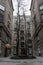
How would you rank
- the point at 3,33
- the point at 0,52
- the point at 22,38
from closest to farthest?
the point at 0,52 < the point at 3,33 < the point at 22,38

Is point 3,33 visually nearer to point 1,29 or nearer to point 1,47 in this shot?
point 1,29

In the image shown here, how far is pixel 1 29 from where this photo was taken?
28953 millimetres

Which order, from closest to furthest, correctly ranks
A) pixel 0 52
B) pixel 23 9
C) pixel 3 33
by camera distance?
pixel 23 9 → pixel 0 52 → pixel 3 33

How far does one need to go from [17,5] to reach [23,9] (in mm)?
2177

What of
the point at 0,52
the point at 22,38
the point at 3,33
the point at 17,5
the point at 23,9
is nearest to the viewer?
the point at 17,5

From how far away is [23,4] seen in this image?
977 inches

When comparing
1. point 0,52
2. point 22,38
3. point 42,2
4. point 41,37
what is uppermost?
point 42,2

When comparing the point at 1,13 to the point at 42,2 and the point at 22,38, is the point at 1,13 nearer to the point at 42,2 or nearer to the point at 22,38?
the point at 42,2

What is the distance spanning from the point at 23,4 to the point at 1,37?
26.1ft

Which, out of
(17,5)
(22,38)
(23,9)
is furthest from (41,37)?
(22,38)

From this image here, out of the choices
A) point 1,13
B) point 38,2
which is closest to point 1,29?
point 1,13

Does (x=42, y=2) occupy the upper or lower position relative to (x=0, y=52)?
upper

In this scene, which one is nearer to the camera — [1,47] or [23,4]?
[23,4]

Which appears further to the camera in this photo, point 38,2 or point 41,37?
point 38,2
